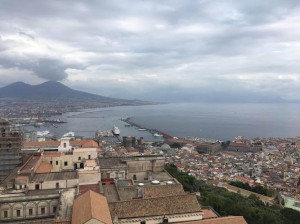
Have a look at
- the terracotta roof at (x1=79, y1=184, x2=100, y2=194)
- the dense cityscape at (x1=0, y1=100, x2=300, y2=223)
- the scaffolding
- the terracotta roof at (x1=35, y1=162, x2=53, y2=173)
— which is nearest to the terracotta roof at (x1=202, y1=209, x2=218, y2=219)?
the dense cityscape at (x1=0, y1=100, x2=300, y2=223)

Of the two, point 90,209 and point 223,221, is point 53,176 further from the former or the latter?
point 223,221

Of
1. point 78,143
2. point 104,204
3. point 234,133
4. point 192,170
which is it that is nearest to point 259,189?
point 192,170

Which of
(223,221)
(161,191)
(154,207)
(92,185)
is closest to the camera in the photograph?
(223,221)

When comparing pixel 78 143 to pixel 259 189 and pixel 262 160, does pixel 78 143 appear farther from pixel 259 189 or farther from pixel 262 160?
pixel 262 160

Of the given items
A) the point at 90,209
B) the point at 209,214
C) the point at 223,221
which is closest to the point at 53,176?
the point at 90,209

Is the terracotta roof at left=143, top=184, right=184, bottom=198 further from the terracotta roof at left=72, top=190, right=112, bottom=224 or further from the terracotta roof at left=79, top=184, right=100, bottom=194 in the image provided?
the terracotta roof at left=79, top=184, right=100, bottom=194

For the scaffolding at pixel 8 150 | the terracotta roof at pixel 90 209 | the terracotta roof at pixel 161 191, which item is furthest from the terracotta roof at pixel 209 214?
the scaffolding at pixel 8 150
